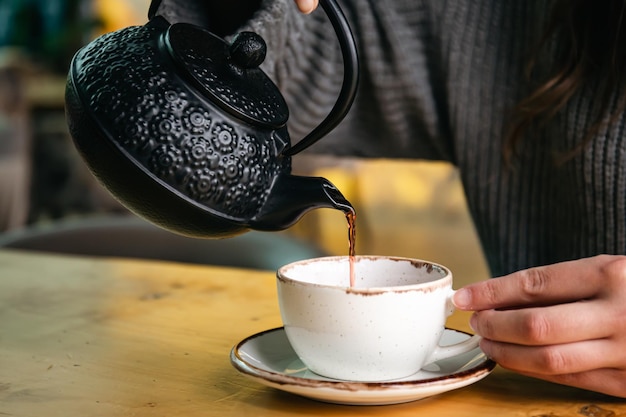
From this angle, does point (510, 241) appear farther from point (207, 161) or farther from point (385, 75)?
point (207, 161)

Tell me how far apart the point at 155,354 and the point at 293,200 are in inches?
9.0

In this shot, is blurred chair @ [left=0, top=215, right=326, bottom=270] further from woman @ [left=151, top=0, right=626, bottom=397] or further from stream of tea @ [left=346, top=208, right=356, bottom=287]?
stream of tea @ [left=346, top=208, right=356, bottom=287]

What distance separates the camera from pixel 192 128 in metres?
0.60

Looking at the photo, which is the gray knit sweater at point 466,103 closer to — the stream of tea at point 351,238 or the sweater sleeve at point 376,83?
the sweater sleeve at point 376,83

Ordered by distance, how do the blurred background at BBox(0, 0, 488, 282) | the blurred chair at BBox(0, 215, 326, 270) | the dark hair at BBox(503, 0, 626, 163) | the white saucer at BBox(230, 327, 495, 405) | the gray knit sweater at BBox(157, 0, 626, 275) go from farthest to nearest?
the blurred background at BBox(0, 0, 488, 282)
the blurred chair at BBox(0, 215, 326, 270)
the gray knit sweater at BBox(157, 0, 626, 275)
the dark hair at BBox(503, 0, 626, 163)
the white saucer at BBox(230, 327, 495, 405)

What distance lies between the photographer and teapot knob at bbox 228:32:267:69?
0.63 m

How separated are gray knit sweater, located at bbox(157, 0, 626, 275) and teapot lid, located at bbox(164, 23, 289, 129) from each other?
1.36ft

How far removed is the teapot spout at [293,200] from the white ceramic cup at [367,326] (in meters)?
0.05

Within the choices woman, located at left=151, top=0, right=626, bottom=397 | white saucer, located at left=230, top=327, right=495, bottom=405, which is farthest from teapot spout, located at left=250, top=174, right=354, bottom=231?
woman, located at left=151, top=0, right=626, bottom=397

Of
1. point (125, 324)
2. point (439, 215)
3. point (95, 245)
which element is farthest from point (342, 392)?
point (439, 215)

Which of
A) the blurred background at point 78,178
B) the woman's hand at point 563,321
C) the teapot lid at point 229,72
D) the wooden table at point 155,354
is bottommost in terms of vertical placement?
the blurred background at point 78,178

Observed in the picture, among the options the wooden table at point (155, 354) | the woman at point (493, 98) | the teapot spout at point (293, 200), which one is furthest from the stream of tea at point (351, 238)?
the woman at point (493, 98)

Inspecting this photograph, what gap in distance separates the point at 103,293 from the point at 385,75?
0.51 metres

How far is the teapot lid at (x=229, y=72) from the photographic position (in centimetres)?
60
